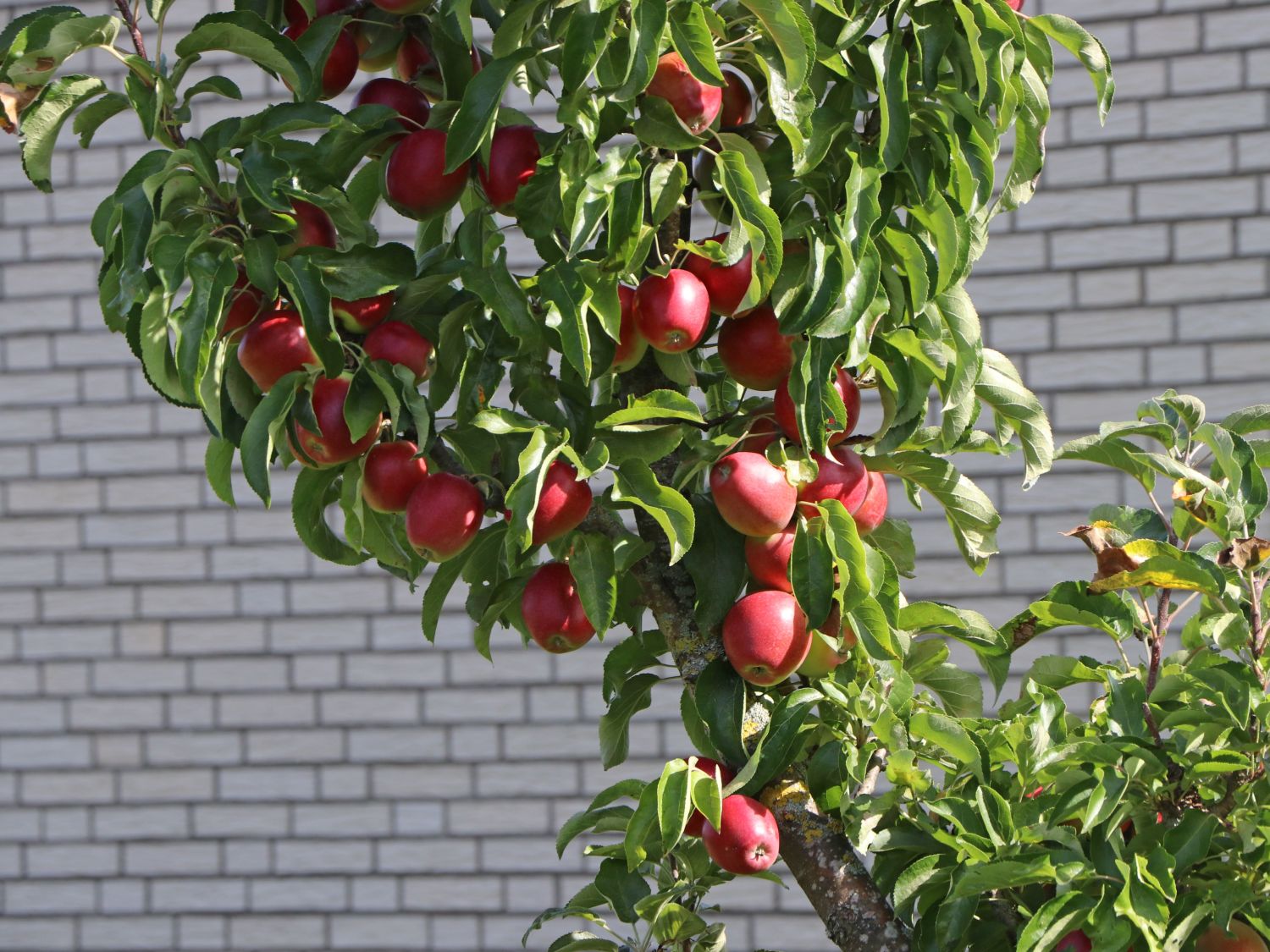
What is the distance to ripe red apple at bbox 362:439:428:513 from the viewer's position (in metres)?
1.15

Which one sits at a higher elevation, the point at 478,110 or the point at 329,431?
the point at 478,110

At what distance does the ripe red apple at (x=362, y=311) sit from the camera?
3.67 ft

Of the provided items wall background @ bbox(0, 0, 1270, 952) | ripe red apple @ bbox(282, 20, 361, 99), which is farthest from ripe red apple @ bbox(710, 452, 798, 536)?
wall background @ bbox(0, 0, 1270, 952)

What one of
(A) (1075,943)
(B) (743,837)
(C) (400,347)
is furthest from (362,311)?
(A) (1075,943)

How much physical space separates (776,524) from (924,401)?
0.17 metres

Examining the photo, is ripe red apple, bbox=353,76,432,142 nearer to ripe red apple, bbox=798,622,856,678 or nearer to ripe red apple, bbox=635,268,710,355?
ripe red apple, bbox=635,268,710,355

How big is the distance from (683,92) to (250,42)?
35 centimetres

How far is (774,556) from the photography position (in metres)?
1.14

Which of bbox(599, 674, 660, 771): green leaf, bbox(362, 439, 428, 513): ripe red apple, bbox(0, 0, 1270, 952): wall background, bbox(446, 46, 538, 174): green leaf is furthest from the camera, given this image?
bbox(0, 0, 1270, 952): wall background

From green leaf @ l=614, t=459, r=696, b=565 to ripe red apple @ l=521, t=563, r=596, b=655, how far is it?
13 centimetres

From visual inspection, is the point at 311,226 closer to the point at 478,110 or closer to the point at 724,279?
the point at 478,110

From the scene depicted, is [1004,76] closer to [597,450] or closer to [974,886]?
[597,450]

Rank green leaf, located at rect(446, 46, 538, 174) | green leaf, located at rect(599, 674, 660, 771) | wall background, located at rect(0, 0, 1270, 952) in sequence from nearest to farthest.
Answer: green leaf, located at rect(446, 46, 538, 174), green leaf, located at rect(599, 674, 660, 771), wall background, located at rect(0, 0, 1270, 952)

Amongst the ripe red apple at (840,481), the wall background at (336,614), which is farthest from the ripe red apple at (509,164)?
the wall background at (336,614)
